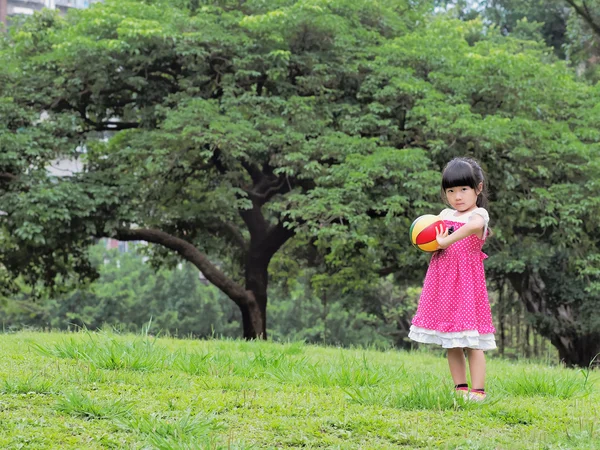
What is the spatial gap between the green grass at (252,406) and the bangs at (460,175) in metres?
1.24

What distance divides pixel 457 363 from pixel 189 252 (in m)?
11.4

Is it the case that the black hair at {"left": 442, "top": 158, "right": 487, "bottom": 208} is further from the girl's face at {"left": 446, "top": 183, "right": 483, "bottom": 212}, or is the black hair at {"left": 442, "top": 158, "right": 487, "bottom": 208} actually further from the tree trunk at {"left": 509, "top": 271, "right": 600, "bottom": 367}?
the tree trunk at {"left": 509, "top": 271, "right": 600, "bottom": 367}

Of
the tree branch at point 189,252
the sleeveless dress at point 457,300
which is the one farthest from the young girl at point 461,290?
the tree branch at point 189,252

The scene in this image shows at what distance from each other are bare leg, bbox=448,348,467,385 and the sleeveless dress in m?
0.10

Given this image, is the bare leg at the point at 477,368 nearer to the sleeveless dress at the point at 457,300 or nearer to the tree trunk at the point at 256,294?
the sleeveless dress at the point at 457,300

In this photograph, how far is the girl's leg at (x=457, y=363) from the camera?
15.3 ft

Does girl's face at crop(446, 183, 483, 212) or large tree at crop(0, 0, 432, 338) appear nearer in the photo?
girl's face at crop(446, 183, 483, 212)

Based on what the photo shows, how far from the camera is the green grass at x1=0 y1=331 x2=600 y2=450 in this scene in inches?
139

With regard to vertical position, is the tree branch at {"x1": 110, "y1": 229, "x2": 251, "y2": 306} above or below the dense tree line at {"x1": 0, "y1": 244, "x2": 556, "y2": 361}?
above

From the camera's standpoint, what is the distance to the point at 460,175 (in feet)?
15.5

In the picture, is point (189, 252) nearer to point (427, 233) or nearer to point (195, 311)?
point (427, 233)

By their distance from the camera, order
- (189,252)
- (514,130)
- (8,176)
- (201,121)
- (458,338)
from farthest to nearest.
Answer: (189,252) → (8,176) → (201,121) → (514,130) → (458,338)

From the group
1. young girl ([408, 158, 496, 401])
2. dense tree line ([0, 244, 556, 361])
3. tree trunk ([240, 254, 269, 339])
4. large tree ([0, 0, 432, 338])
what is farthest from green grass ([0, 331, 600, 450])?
dense tree line ([0, 244, 556, 361])

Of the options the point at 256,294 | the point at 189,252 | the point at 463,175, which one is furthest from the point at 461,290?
the point at 256,294
